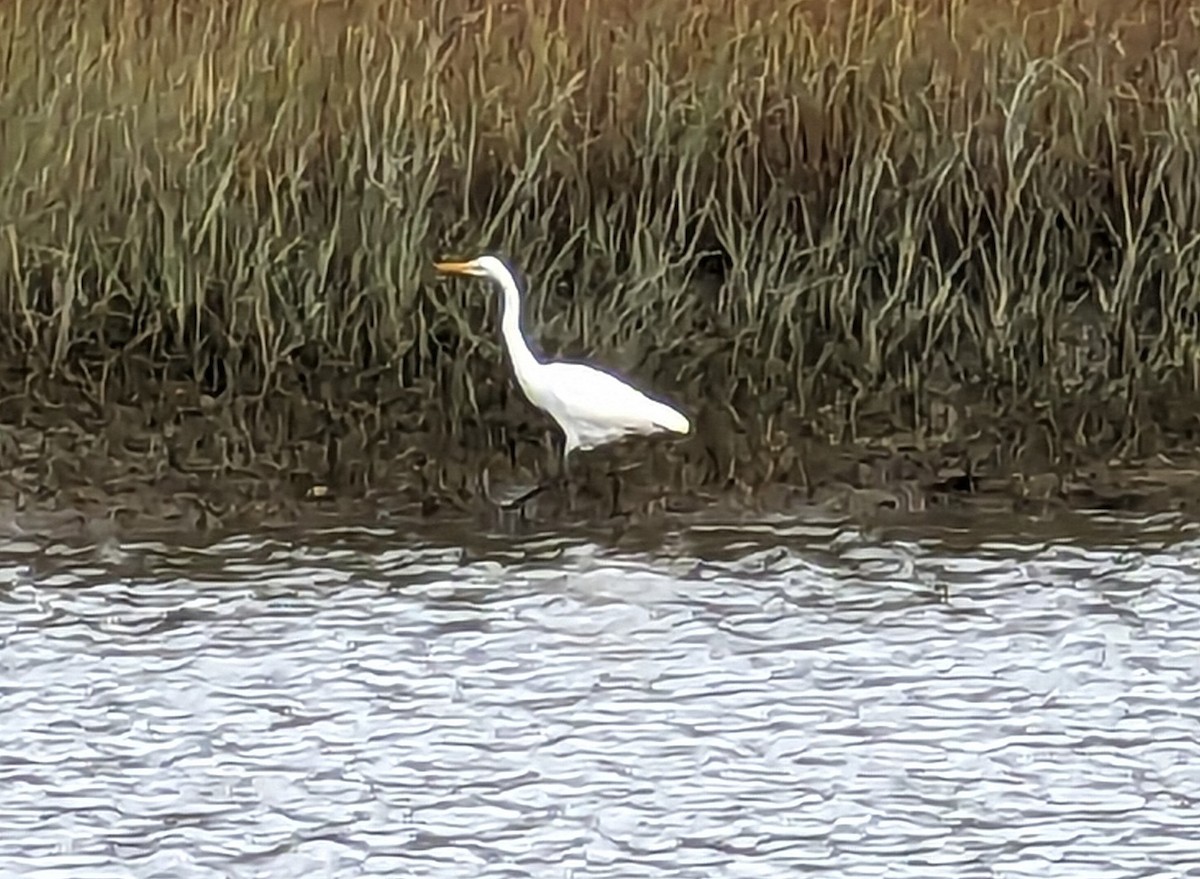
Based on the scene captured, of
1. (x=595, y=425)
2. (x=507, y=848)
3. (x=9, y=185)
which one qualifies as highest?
(x=9, y=185)

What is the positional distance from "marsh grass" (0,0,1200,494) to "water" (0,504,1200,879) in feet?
2.63

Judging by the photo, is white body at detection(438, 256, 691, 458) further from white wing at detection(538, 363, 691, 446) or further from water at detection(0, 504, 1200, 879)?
water at detection(0, 504, 1200, 879)

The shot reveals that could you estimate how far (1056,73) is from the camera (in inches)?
266

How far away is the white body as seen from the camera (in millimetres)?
6008

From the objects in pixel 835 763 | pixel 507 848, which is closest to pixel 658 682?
pixel 835 763

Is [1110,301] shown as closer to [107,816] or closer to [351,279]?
[351,279]

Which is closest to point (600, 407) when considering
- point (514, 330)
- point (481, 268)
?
point (514, 330)

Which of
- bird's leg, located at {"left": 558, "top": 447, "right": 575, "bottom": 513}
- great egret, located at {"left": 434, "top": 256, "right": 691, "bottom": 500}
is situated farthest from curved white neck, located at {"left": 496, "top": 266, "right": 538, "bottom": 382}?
bird's leg, located at {"left": 558, "top": 447, "right": 575, "bottom": 513}

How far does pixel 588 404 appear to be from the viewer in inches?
236

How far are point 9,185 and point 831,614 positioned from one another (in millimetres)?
2338

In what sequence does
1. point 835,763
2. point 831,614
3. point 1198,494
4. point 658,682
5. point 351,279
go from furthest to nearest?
1. point 351,279
2. point 1198,494
3. point 831,614
4. point 658,682
5. point 835,763

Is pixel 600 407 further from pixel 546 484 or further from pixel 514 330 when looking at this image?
pixel 514 330

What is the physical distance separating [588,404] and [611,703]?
136cm

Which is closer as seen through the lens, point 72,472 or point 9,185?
point 72,472
